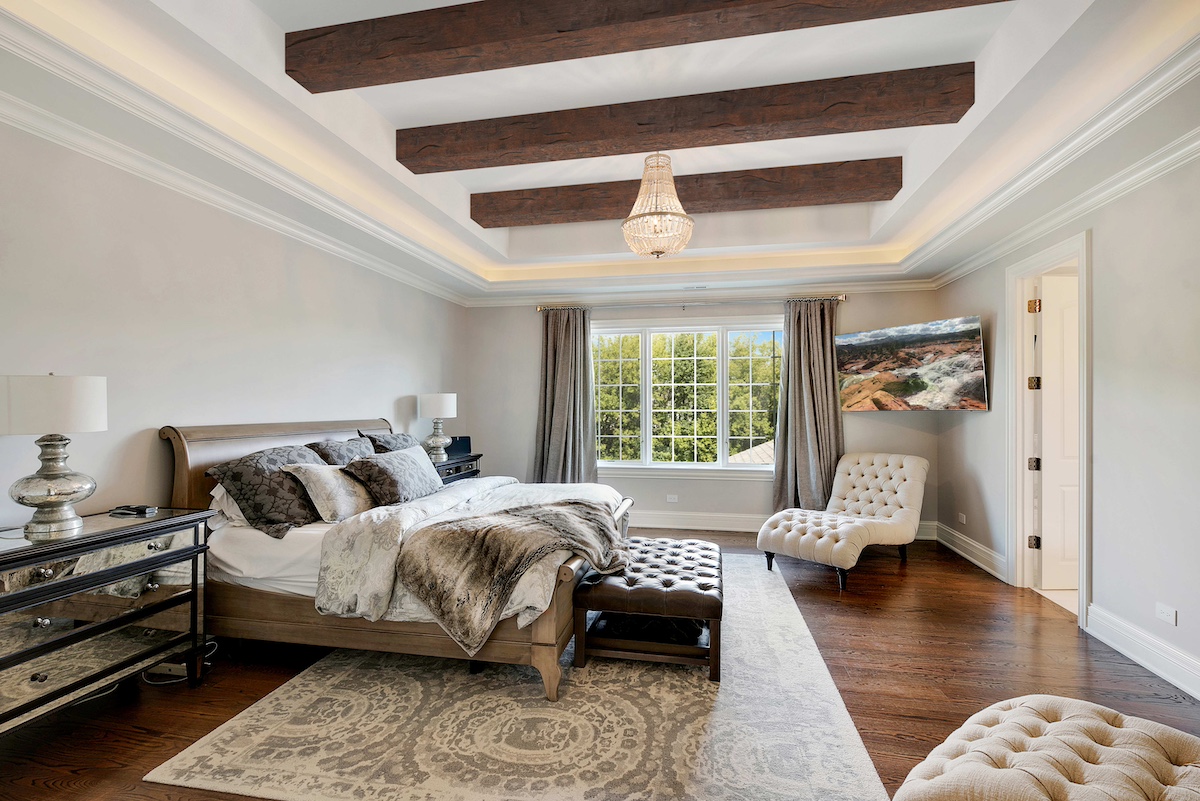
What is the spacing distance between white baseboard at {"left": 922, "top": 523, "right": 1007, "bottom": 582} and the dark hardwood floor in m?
0.36

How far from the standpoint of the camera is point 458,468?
17.1 feet

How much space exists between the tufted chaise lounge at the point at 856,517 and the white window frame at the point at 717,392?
0.84 m

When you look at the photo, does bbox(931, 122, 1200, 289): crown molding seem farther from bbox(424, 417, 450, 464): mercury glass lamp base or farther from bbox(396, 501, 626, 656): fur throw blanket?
bbox(424, 417, 450, 464): mercury glass lamp base

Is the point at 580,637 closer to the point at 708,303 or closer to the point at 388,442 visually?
the point at 388,442

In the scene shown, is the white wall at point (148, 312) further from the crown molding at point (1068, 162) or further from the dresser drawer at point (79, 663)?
the crown molding at point (1068, 162)

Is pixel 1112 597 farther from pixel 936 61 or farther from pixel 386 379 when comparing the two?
pixel 386 379

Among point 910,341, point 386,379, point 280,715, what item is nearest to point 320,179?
point 386,379

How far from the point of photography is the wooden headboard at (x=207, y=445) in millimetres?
2895

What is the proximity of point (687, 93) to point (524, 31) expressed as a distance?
1.08 m

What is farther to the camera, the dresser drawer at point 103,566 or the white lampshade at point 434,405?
the white lampshade at point 434,405

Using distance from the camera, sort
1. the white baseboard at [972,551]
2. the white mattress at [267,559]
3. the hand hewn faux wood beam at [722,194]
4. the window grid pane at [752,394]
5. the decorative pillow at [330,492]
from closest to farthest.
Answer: the white mattress at [267,559]
the decorative pillow at [330,492]
the hand hewn faux wood beam at [722,194]
the white baseboard at [972,551]
the window grid pane at [752,394]

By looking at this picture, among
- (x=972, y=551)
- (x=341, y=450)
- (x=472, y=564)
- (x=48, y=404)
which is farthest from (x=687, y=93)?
(x=972, y=551)

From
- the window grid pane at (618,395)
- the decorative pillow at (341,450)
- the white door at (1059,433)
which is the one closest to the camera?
the decorative pillow at (341,450)

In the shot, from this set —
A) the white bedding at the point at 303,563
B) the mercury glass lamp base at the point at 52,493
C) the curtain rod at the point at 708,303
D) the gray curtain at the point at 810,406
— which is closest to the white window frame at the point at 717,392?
the curtain rod at the point at 708,303
